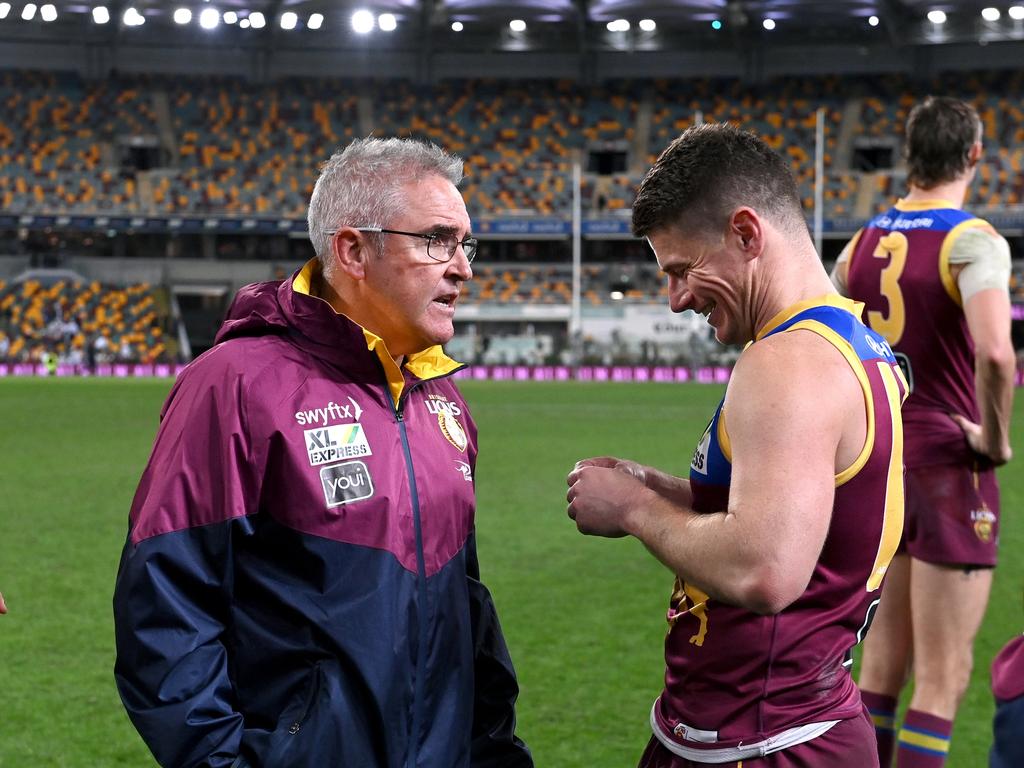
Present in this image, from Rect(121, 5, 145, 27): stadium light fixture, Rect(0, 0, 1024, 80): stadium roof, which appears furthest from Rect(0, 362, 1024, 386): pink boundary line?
Rect(121, 5, 145, 27): stadium light fixture

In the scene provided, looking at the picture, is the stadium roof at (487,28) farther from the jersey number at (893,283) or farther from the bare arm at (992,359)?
the bare arm at (992,359)

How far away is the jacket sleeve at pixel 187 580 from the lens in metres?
2.38

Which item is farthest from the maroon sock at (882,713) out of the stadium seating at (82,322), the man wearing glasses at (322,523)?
the stadium seating at (82,322)

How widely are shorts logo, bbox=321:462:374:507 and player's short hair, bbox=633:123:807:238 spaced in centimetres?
81

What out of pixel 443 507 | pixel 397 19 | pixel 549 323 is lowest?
pixel 549 323

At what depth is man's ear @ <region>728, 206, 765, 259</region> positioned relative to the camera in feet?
7.81

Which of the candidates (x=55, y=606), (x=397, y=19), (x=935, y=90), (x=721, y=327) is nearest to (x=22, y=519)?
(x=55, y=606)

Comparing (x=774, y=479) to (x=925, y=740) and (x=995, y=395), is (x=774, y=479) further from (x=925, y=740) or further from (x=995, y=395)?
(x=925, y=740)

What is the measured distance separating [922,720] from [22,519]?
29.7ft

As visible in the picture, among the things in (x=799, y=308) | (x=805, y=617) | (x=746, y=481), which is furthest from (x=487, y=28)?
(x=746, y=481)

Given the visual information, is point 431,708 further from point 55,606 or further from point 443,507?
point 55,606

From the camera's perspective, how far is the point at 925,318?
4148 millimetres

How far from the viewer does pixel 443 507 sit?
9.02 feet

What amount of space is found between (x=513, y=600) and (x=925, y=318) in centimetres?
447
